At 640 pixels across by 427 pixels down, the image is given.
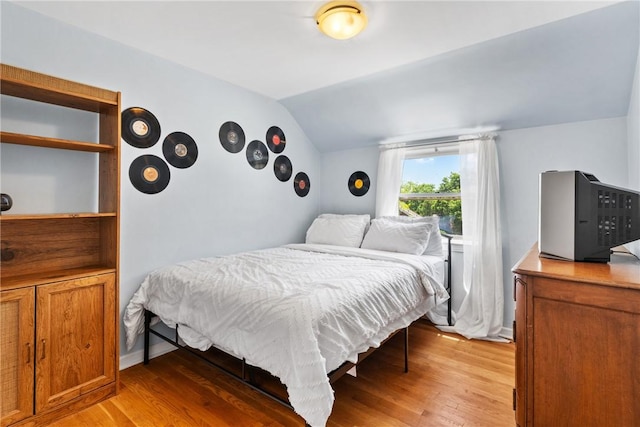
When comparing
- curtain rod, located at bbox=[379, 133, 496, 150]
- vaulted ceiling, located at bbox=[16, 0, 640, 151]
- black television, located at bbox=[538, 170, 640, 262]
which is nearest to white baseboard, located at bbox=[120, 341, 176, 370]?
vaulted ceiling, located at bbox=[16, 0, 640, 151]

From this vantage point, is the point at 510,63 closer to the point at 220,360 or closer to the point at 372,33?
the point at 372,33

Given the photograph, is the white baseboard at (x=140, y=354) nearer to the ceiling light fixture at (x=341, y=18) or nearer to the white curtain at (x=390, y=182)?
the white curtain at (x=390, y=182)

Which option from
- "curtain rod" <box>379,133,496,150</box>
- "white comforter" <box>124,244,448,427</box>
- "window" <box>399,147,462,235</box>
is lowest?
"white comforter" <box>124,244,448,427</box>

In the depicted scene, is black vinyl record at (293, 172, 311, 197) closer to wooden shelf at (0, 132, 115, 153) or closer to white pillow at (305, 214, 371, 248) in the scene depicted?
white pillow at (305, 214, 371, 248)

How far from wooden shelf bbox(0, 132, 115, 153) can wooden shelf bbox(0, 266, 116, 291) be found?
2.53 ft

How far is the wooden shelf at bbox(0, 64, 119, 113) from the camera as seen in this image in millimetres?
1583

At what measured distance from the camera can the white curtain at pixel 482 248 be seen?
2791 mm

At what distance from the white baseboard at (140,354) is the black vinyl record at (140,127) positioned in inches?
62.7

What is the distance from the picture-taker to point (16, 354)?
157cm

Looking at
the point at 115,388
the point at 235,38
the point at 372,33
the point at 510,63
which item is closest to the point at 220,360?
the point at 115,388

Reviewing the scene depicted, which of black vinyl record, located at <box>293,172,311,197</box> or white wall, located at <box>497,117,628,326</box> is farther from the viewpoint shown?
black vinyl record, located at <box>293,172,311,197</box>

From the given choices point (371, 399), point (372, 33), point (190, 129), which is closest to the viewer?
point (371, 399)

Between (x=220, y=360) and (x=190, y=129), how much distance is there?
195 cm

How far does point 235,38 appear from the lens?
2.13 metres
